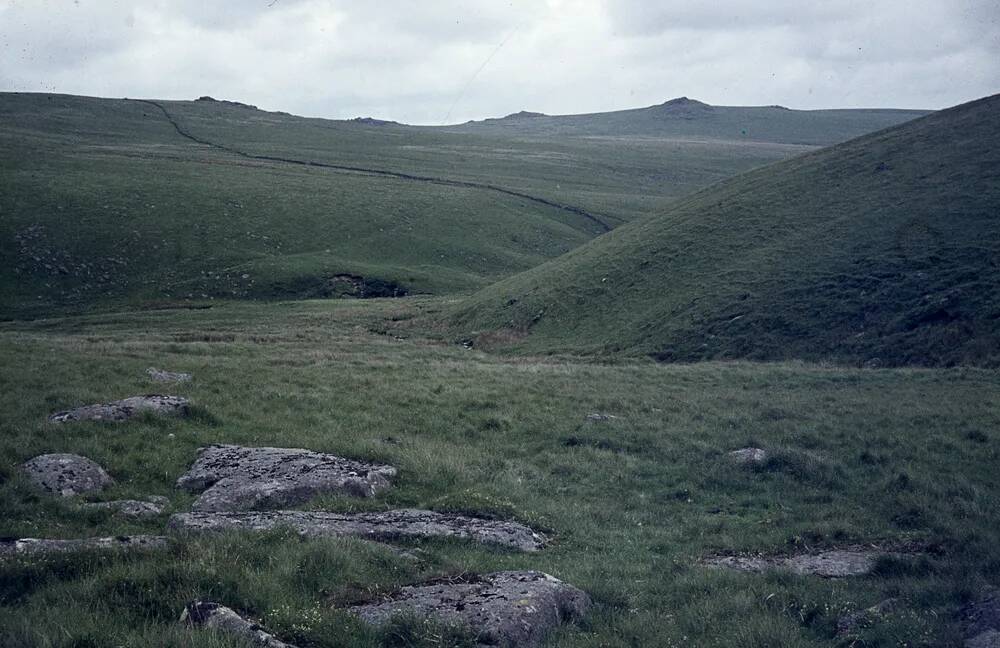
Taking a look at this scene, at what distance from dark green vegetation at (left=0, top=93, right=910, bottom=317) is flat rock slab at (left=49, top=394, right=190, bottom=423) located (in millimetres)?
43751

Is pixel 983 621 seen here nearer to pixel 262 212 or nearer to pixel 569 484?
pixel 569 484

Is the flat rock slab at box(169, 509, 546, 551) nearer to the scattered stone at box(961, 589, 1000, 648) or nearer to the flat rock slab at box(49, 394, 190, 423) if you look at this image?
the scattered stone at box(961, 589, 1000, 648)

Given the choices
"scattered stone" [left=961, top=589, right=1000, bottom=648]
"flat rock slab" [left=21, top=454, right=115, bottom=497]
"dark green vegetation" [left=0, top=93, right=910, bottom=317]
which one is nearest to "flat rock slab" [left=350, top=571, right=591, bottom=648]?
"scattered stone" [left=961, top=589, right=1000, bottom=648]

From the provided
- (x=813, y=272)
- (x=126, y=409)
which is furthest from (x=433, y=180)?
(x=126, y=409)

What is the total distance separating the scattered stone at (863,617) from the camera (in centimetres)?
797

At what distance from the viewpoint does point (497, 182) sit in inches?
4562

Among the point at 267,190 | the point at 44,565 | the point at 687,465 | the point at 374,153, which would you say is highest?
Answer: the point at 374,153

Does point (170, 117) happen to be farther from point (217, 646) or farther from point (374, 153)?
point (217, 646)

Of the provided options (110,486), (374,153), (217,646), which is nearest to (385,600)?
(217,646)

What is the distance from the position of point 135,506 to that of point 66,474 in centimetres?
187

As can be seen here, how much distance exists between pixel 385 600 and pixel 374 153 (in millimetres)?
134606

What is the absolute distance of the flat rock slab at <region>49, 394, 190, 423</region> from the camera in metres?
15.7

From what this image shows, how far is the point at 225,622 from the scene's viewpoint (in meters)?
6.83

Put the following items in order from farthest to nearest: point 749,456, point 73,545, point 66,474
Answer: point 749,456, point 66,474, point 73,545
